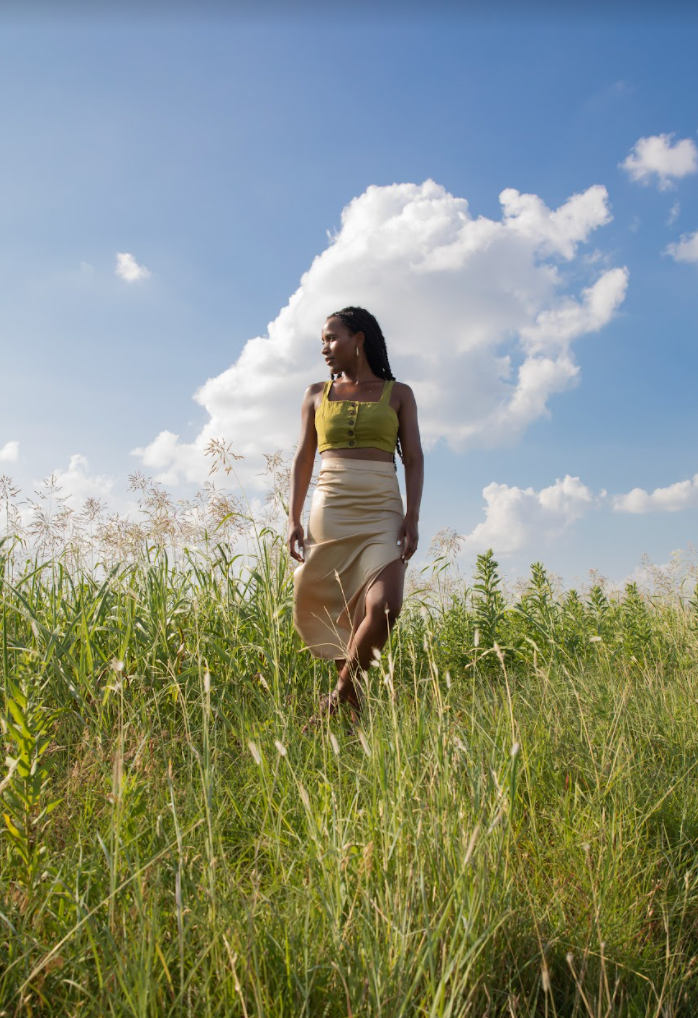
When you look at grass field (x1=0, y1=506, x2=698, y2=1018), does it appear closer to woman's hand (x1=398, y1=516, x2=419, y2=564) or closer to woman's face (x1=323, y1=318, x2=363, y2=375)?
woman's hand (x1=398, y1=516, x2=419, y2=564)

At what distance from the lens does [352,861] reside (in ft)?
6.33

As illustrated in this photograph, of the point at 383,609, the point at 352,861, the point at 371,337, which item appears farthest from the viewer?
the point at 371,337

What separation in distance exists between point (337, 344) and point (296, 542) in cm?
114

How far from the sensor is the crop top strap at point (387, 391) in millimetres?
4168

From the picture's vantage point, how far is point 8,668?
339 cm

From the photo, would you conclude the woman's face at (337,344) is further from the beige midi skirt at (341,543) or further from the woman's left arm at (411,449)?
the beige midi skirt at (341,543)

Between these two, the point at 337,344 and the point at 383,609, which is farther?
the point at 337,344

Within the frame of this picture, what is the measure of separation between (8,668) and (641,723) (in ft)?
9.00

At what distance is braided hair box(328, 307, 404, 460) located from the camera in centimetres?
441

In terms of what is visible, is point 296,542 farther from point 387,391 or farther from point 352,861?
point 352,861

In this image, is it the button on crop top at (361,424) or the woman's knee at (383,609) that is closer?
the woman's knee at (383,609)

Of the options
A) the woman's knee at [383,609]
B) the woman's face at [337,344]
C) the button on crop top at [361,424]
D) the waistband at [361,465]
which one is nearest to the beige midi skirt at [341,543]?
the waistband at [361,465]

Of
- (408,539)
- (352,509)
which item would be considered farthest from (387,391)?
(408,539)

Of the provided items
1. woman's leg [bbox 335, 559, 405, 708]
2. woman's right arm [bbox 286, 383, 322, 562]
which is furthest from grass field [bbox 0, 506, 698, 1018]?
woman's right arm [bbox 286, 383, 322, 562]
